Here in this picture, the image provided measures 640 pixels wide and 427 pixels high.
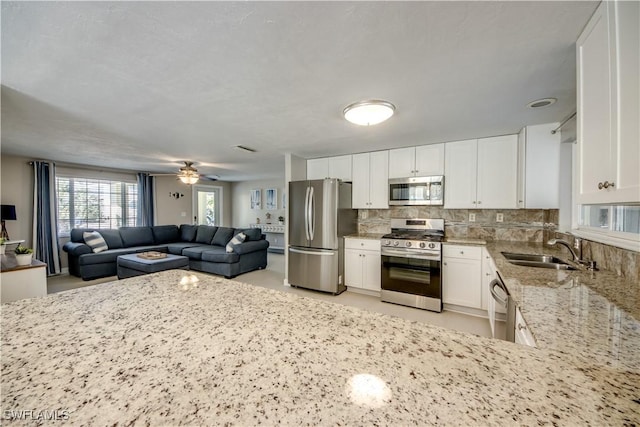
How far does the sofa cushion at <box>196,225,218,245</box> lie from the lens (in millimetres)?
6008

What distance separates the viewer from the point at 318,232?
3.89 m

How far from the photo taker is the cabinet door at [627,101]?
0.96 metres

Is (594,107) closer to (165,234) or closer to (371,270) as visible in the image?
(371,270)

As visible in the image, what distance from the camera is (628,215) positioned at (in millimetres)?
1701

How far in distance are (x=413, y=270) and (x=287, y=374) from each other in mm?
3020

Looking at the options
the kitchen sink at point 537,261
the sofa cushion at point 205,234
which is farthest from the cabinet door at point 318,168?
the sofa cushion at point 205,234

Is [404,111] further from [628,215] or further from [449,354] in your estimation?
[449,354]

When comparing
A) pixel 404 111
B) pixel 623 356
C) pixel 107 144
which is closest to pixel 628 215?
pixel 623 356

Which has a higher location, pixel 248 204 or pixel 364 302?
pixel 248 204

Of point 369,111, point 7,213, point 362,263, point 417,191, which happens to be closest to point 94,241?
point 7,213

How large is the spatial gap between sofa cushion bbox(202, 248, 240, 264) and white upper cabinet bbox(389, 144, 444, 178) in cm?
315

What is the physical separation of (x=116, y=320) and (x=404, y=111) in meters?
2.52

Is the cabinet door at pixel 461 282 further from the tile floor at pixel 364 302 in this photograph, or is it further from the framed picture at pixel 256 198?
the framed picture at pixel 256 198

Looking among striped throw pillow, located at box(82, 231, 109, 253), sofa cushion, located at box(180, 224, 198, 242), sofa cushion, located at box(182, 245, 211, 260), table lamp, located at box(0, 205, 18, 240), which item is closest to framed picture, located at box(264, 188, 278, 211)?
sofa cushion, located at box(180, 224, 198, 242)
